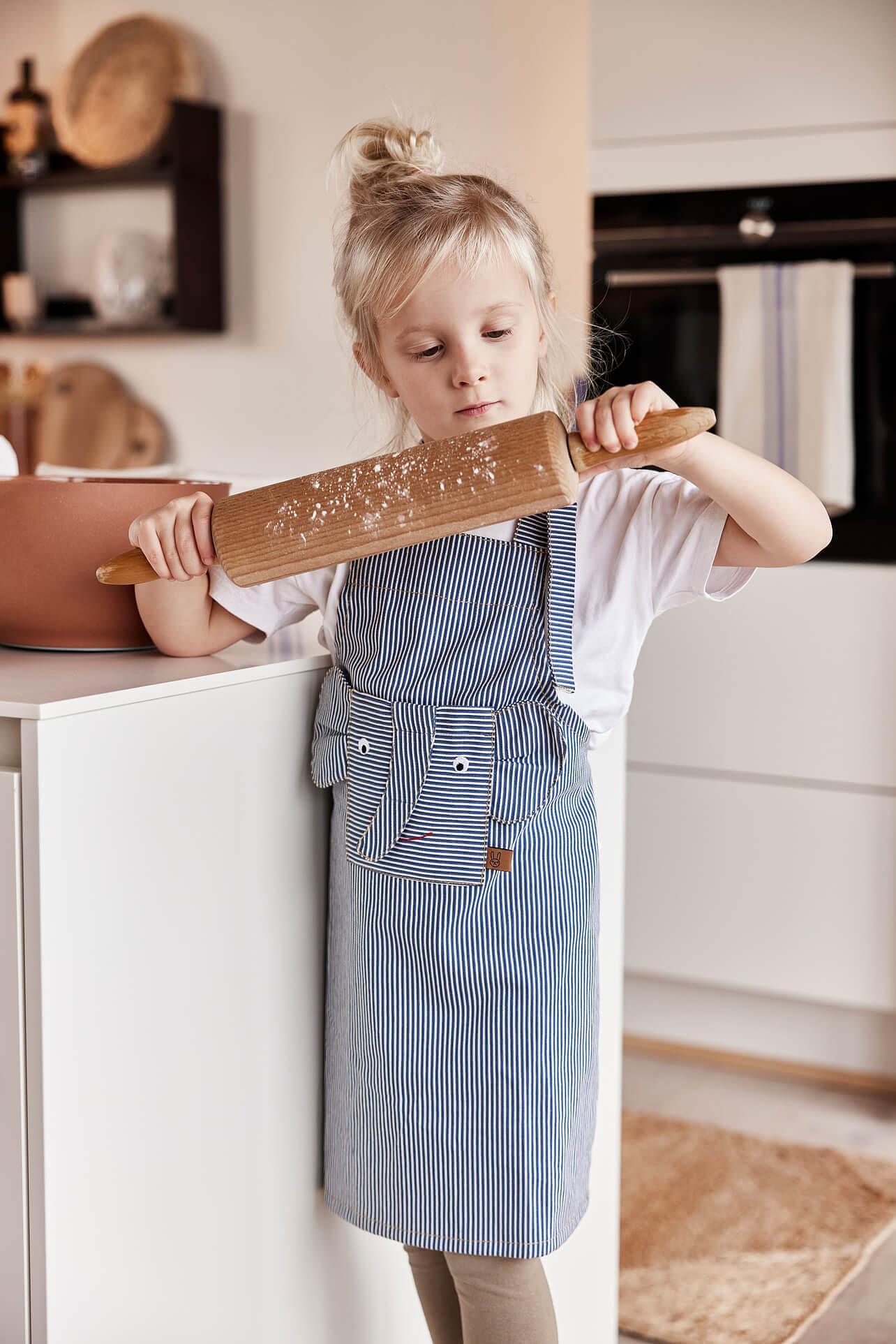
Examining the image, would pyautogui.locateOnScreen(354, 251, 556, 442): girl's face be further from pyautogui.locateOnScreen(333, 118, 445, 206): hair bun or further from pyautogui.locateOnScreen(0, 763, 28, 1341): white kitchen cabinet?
pyautogui.locateOnScreen(0, 763, 28, 1341): white kitchen cabinet

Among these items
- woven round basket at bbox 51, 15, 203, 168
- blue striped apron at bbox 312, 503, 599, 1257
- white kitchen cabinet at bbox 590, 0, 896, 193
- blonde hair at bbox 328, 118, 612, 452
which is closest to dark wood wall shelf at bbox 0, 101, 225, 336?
woven round basket at bbox 51, 15, 203, 168

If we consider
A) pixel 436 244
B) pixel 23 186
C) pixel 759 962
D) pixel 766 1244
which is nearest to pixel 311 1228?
pixel 436 244

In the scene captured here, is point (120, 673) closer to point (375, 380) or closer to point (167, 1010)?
point (167, 1010)

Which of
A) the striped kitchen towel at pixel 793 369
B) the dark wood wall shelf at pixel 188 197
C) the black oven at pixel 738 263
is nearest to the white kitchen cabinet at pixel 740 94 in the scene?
the black oven at pixel 738 263

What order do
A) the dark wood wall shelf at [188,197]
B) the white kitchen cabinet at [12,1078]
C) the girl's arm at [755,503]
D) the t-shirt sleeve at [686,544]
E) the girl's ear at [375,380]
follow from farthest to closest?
the dark wood wall shelf at [188,197] < the girl's ear at [375,380] < the t-shirt sleeve at [686,544] < the girl's arm at [755,503] < the white kitchen cabinet at [12,1078]

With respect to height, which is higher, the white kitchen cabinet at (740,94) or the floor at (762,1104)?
the white kitchen cabinet at (740,94)

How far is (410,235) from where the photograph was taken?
1.06 meters

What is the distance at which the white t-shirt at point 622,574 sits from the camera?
3.48 feet

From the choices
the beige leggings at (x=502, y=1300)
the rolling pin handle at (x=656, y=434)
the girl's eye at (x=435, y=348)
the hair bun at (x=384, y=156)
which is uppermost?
the hair bun at (x=384, y=156)

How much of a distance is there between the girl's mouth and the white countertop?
9.0 inches

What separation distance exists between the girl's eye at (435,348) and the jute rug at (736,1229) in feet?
4.03

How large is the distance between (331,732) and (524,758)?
147 millimetres

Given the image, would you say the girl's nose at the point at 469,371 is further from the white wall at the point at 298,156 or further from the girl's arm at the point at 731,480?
the white wall at the point at 298,156

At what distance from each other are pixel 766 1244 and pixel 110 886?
1.36 metres
